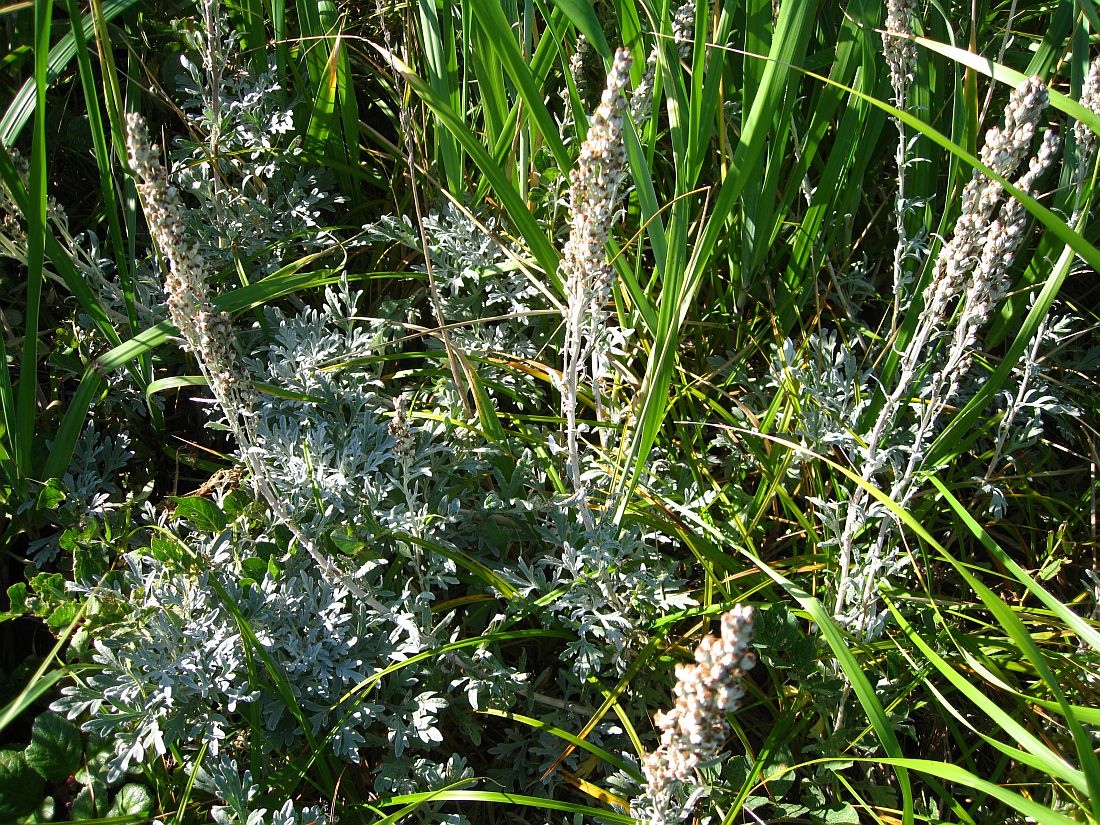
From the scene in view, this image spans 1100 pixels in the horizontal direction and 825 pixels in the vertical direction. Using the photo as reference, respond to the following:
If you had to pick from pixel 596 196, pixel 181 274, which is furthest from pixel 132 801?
pixel 596 196

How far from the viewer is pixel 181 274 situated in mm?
1839

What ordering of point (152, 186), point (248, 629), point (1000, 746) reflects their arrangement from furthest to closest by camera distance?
point (248, 629), point (1000, 746), point (152, 186)

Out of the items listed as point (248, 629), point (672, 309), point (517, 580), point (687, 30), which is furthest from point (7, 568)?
point (687, 30)

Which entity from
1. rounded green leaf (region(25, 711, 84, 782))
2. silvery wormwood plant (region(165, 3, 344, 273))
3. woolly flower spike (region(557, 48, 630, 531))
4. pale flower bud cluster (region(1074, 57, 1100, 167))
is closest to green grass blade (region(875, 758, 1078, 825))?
→ woolly flower spike (region(557, 48, 630, 531))

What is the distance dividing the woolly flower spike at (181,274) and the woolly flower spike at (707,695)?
1.19m

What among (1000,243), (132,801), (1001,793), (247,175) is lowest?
(132,801)

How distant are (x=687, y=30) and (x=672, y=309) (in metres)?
1.17

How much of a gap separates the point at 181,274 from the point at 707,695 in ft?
4.30

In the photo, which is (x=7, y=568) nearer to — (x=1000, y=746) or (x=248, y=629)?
(x=248, y=629)

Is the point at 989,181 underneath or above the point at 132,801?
above

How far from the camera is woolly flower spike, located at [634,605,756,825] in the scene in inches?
53.9

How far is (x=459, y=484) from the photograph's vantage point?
119 inches

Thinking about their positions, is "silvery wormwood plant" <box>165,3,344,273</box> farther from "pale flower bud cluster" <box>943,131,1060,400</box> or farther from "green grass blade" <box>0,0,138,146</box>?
"pale flower bud cluster" <box>943,131,1060,400</box>

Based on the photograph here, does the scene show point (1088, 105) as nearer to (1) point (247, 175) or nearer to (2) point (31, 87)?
(1) point (247, 175)
